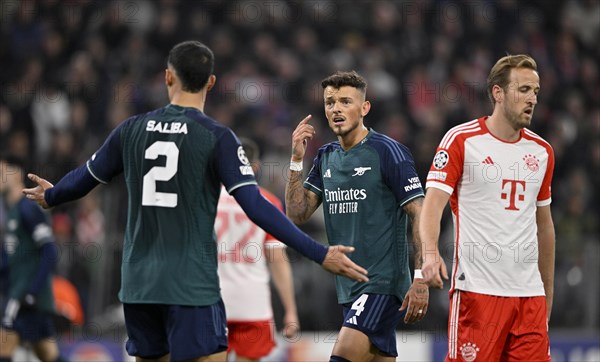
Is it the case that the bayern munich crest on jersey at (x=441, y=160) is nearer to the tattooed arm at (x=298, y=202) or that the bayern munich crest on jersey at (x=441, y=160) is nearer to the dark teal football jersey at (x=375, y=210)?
the dark teal football jersey at (x=375, y=210)

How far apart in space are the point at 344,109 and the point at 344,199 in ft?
2.01

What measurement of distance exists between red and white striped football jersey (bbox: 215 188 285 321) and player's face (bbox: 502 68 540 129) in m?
2.80

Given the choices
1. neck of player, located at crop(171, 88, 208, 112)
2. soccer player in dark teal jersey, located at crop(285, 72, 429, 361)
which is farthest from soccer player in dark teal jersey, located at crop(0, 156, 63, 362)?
neck of player, located at crop(171, 88, 208, 112)

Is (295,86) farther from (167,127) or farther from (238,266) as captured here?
(167,127)

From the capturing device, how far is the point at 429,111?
16.7 m

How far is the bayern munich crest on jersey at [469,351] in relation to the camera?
20.8ft

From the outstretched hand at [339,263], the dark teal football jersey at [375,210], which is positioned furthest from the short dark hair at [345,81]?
the outstretched hand at [339,263]

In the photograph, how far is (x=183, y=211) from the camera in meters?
5.58

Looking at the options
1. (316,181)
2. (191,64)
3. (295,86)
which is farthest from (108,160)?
(295,86)

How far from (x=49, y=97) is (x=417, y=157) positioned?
535 centimetres

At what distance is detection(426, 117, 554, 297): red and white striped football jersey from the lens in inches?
253

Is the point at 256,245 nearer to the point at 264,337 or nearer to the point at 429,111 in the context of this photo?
the point at 264,337

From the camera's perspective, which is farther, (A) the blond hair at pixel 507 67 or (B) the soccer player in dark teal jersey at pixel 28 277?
(B) the soccer player in dark teal jersey at pixel 28 277

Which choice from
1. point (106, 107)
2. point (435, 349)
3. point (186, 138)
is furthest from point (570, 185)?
point (186, 138)
